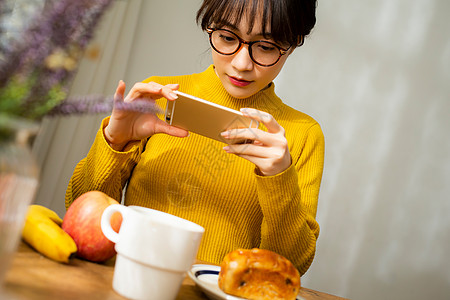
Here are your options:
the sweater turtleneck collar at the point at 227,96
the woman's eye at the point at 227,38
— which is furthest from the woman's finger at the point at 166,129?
the sweater turtleneck collar at the point at 227,96

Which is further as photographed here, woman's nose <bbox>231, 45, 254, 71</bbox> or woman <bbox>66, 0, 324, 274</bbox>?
woman's nose <bbox>231, 45, 254, 71</bbox>

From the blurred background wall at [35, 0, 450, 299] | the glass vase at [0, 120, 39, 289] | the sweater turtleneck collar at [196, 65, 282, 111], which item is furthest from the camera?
the blurred background wall at [35, 0, 450, 299]

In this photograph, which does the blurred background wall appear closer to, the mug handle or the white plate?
the white plate

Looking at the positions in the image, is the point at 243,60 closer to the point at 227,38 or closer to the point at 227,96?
the point at 227,38

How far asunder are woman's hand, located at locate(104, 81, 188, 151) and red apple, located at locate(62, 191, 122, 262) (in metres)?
0.27

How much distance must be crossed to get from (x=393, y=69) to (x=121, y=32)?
1638 mm

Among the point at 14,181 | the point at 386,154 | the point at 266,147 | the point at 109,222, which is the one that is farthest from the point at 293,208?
the point at 386,154

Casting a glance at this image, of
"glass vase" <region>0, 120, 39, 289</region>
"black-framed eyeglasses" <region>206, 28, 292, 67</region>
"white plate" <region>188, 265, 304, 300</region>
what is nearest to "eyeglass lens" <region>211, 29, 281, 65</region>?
"black-framed eyeglasses" <region>206, 28, 292, 67</region>

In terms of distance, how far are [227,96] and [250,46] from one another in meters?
0.30

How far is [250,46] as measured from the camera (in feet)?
3.62

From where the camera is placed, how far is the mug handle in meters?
0.57

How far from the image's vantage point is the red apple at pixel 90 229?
2.12 feet

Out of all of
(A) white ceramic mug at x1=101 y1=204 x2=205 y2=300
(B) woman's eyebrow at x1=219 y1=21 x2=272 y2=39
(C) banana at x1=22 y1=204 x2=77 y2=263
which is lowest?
(C) banana at x1=22 y1=204 x2=77 y2=263

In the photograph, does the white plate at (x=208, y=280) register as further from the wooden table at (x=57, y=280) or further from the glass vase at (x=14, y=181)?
the glass vase at (x=14, y=181)
